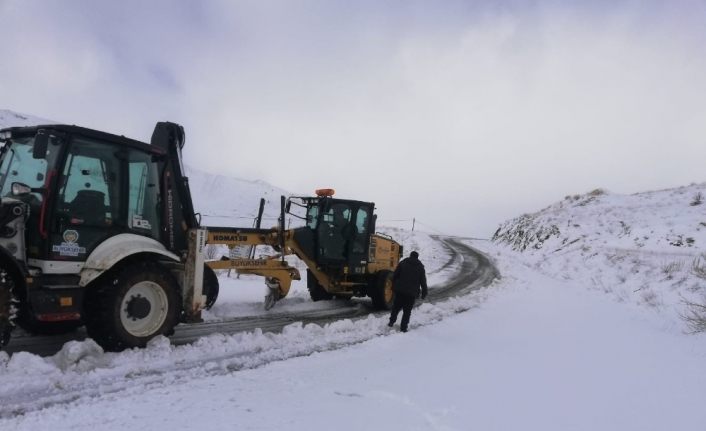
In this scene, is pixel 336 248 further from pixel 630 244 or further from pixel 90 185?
pixel 630 244

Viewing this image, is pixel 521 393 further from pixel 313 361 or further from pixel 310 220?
pixel 310 220

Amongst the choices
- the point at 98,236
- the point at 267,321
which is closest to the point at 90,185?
the point at 98,236

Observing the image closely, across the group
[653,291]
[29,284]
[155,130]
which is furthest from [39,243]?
[653,291]

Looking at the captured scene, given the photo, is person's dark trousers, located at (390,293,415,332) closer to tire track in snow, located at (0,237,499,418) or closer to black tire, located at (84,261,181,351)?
tire track in snow, located at (0,237,499,418)

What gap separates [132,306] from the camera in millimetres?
5781

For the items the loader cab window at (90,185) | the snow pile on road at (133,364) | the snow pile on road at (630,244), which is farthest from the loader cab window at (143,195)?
the snow pile on road at (630,244)

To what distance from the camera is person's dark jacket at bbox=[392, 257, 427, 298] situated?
8.61 m

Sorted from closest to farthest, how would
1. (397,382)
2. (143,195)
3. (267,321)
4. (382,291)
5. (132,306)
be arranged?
(397,382)
(132,306)
(143,195)
(267,321)
(382,291)

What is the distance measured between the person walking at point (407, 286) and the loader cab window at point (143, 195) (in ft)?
13.9

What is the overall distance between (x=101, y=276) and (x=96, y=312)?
0.41 meters

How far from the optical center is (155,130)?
23.2 ft

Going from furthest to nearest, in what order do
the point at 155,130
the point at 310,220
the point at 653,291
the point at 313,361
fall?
the point at 653,291, the point at 310,220, the point at 155,130, the point at 313,361

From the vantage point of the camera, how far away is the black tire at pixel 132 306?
552 centimetres

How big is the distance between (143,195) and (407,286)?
4.62 meters
